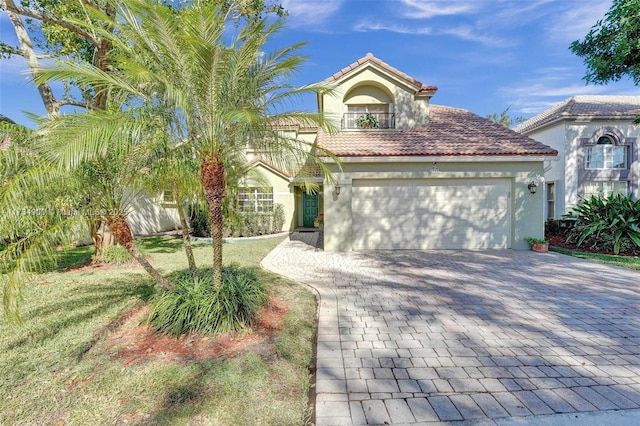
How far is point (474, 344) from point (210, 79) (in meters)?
5.56

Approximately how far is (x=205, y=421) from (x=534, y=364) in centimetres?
396

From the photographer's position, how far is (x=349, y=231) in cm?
1137

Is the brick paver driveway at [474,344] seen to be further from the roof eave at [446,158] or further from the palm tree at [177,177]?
the roof eave at [446,158]

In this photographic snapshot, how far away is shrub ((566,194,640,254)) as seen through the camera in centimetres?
1038

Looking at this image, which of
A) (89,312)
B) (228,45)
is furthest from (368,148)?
(89,312)

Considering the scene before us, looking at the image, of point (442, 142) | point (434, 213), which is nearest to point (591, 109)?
point (442, 142)

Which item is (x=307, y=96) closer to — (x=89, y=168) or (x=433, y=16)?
(x=89, y=168)

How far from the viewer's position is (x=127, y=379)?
3406 mm

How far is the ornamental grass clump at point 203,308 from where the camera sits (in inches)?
173

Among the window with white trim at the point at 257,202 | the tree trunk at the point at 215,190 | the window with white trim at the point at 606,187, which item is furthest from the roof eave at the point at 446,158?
the window with white trim at the point at 606,187

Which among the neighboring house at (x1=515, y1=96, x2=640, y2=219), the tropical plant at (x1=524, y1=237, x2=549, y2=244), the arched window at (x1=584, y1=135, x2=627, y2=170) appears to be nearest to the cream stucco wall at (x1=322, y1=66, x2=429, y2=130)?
the tropical plant at (x1=524, y1=237, x2=549, y2=244)

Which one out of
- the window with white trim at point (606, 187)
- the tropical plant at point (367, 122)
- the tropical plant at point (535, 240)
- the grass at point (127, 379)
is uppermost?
the tropical plant at point (367, 122)

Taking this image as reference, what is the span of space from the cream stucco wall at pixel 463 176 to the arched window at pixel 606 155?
45.1 feet

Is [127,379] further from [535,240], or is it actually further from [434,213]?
[535,240]
